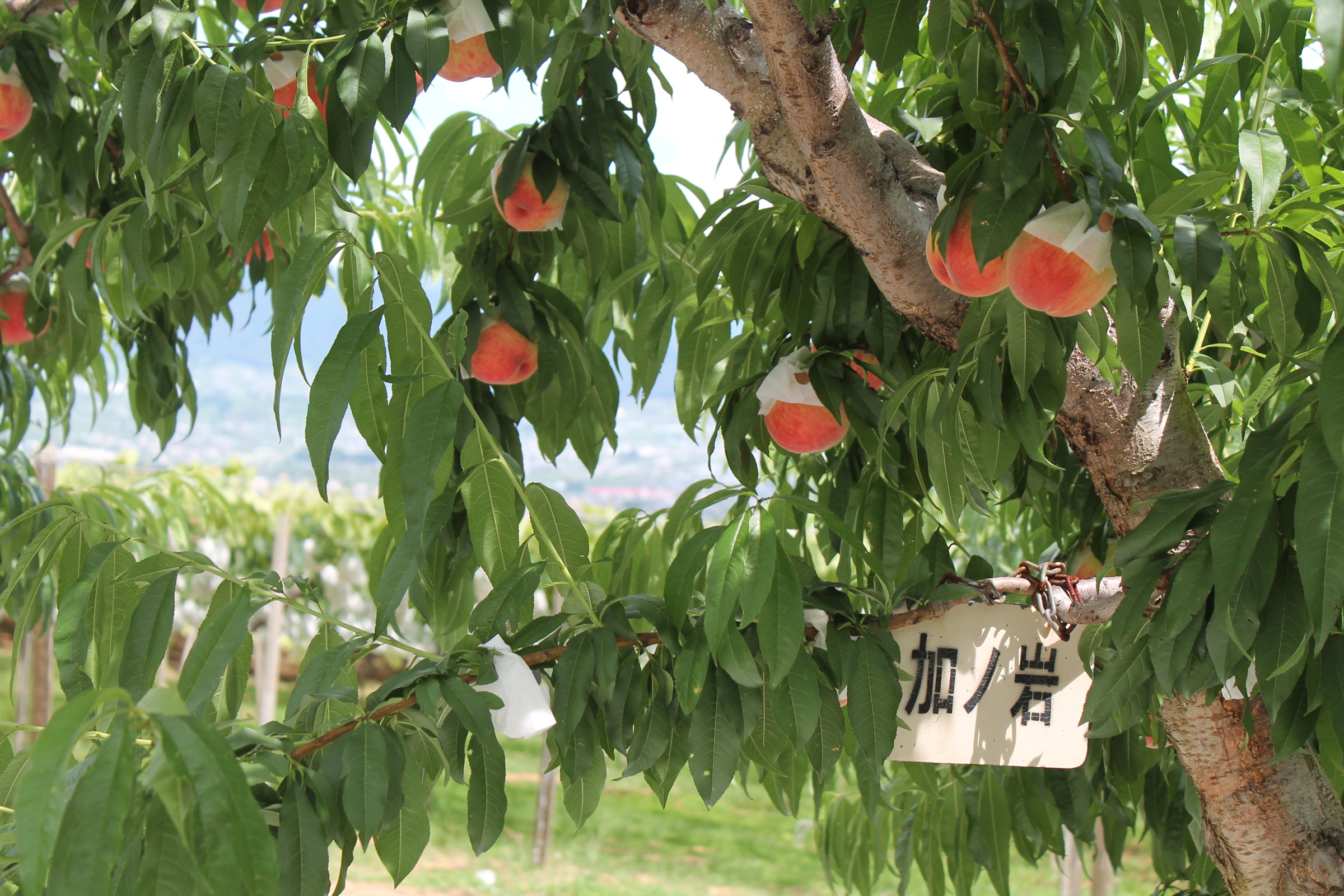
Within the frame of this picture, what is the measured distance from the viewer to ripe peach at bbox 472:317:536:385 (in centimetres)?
94

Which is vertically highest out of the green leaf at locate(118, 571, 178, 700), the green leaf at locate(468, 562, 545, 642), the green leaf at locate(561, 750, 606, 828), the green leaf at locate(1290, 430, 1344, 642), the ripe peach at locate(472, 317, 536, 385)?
the ripe peach at locate(472, 317, 536, 385)

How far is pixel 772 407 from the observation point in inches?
31.9

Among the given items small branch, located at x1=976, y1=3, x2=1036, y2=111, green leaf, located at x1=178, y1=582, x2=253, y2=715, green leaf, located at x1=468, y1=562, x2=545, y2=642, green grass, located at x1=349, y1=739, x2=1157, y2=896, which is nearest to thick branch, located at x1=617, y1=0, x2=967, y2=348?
small branch, located at x1=976, y1=3, x2=1036, y2=111

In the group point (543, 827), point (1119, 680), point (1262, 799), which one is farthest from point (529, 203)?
point (543, 827)

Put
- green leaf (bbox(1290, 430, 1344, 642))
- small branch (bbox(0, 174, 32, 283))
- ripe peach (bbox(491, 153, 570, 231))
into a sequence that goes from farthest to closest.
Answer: small branch (bbox(0, 174, 32, 283)) < ripe peach (bbox(491, 153, 570, 231)) < green leaf (bbox(1290, 430, 1344, 642))

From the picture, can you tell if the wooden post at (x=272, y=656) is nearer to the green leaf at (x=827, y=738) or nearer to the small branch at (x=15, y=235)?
the small branch at (x=15, y=235)

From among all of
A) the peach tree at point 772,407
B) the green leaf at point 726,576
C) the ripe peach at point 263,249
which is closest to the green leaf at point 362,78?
the peach tree at point 772,407

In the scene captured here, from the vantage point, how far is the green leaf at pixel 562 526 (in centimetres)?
67

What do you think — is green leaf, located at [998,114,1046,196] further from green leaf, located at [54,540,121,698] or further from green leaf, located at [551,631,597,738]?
green leaf, located at [54,540,121,698]

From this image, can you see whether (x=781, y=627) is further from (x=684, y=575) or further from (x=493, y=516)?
(x=493, y=516)

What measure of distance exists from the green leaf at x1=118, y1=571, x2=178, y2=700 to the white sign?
46 cm

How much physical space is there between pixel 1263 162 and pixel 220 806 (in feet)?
1.87

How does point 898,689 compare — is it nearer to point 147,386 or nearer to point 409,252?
point 409,252

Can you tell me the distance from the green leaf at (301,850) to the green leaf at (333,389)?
148mm
